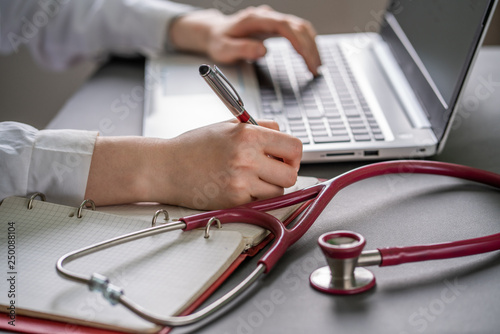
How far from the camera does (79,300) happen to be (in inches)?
19.6

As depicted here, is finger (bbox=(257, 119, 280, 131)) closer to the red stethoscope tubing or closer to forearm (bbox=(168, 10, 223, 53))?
the red stethoscope tubing

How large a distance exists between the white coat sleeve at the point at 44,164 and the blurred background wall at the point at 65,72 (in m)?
1.61

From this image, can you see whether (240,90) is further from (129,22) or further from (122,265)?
(122,265)

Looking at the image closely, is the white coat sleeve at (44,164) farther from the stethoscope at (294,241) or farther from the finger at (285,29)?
the finger at (285,29)

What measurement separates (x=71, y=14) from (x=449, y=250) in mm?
1030

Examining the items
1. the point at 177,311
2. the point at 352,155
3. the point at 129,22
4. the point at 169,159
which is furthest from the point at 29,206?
the point at 129,22

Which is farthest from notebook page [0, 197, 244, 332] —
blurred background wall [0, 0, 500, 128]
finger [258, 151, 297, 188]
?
blurred background wall [0, 0, 500, 128]

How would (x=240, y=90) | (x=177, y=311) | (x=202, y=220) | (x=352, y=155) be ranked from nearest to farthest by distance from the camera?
(x=177, y=311), (x=202, y=220), (x=352, y=155), (x=240, y=90)

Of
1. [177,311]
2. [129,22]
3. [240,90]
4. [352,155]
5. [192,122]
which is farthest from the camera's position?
[129,22]

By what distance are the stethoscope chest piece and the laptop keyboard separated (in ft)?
1.03

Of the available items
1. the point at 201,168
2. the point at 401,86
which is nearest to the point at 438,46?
the point at 401,86

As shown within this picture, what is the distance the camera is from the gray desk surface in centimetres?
48

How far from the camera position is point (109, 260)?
1.82 ft

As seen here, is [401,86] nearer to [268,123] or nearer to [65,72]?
[268,123]
